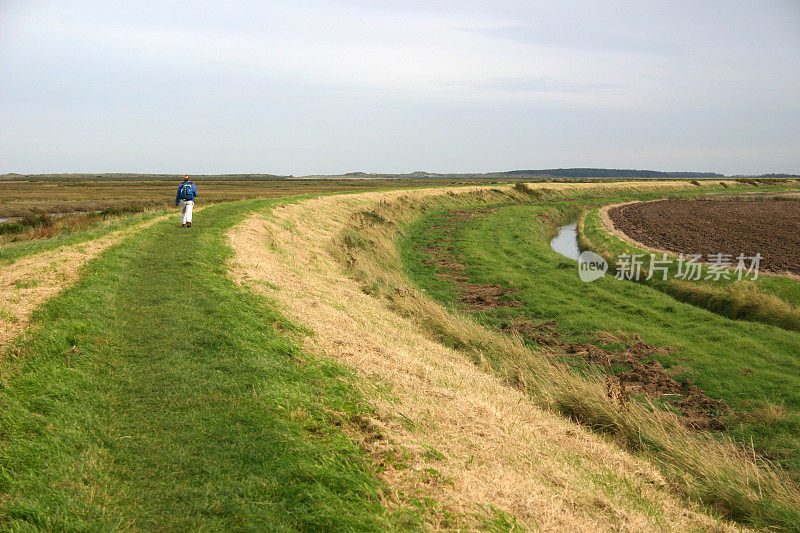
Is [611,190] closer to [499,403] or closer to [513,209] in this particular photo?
[513,209]

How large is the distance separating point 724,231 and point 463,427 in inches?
1534

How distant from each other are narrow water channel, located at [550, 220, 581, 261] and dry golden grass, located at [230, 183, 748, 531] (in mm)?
20138

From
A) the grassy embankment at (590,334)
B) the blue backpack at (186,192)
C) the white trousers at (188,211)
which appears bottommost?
the grassy embankment at (590,334)

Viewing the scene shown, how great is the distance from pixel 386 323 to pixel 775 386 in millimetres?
10264

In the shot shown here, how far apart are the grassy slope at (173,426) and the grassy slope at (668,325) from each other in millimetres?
9127

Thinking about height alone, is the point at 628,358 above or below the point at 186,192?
below

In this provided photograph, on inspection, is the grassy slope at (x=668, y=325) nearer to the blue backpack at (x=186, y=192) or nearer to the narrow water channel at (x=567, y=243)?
the narrow water channel at (x=567, y=243)

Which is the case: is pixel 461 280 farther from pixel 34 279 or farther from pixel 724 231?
pixel 724 231

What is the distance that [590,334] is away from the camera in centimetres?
1689

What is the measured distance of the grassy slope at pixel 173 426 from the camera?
5.06 metres

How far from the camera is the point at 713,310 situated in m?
19.4

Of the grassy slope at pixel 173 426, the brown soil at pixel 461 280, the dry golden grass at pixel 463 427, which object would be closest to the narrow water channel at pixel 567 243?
the brown soil at pixel 461 280

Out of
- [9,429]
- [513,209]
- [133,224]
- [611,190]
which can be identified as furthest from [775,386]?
[611,190]

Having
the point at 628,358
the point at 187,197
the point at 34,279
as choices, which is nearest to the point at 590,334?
the point at 628,358
